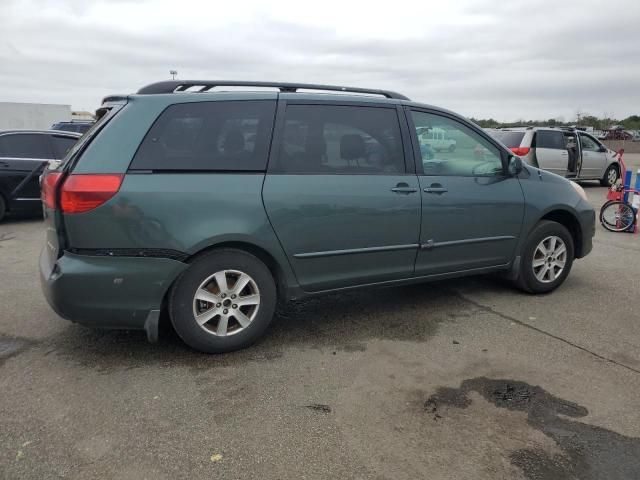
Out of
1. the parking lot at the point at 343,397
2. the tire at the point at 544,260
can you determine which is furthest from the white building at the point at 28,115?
the tire at the point at 544,260

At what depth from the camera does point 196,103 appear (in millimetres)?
3543

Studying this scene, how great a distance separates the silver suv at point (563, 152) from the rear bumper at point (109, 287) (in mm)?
10347

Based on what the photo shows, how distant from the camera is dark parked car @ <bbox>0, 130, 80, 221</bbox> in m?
8.99

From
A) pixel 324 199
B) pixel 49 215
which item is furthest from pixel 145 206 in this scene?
pixel 324 199

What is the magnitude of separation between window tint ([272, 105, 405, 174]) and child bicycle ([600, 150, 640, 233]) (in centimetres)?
618

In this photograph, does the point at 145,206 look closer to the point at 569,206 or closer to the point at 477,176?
the point at 477,176

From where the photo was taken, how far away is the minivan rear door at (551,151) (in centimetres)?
1344

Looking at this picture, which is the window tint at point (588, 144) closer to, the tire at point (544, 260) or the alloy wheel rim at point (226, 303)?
the tire at point (544, 260)

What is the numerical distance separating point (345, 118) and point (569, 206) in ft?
8.29

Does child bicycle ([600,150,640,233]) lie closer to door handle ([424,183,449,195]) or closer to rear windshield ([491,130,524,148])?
rear windshield ([491,130,524,148])

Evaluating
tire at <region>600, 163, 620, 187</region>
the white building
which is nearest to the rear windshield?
tire at <region>600, 163, 620, 187</region>

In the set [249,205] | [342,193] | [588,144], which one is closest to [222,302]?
[249,205]

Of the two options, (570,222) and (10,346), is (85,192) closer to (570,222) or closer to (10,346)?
(10,346)

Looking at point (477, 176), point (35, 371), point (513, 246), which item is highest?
point (477, 176)
